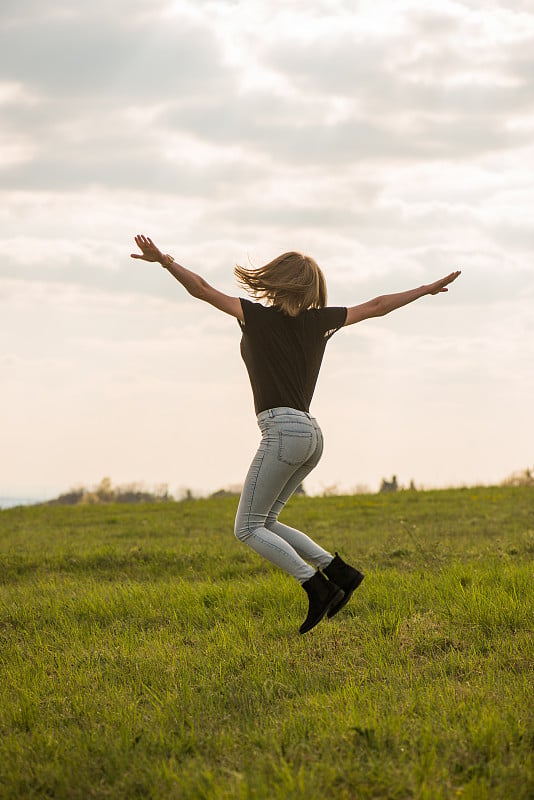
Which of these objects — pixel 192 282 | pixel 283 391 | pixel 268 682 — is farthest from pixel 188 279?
pixel 268 682

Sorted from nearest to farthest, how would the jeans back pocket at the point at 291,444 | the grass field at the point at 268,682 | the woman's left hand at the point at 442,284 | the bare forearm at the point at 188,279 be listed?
the grass field at the point at 268,682, the jeans back pocket at the point at 291,444, the bare forearm at the point at 188,279, the woman's left hand at the point at 442,284

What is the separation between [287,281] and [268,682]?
2.95 m

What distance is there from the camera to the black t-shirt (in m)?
5.84

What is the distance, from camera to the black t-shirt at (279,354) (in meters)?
5.84

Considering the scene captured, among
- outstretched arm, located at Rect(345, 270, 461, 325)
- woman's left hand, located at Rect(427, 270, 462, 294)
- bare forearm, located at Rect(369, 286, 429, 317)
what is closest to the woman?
outstretched arm, located at Rect(345, 270, 461, 325)

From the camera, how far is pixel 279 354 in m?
5.91

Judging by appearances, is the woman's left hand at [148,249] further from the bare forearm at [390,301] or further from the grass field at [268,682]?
the grass field at [268,682]

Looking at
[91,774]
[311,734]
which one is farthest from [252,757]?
[91,774]

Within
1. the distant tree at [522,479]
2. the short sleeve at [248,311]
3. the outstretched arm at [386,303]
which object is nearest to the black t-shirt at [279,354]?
the short sleeve at [248,311]

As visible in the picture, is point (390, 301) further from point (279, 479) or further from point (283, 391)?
point (279, 479)

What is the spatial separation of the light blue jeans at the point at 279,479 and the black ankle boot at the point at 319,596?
75mm

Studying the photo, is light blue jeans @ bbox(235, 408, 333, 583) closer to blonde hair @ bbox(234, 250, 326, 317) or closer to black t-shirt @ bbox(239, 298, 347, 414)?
black t-shirt @ bbox(239, 298, 347, 414)

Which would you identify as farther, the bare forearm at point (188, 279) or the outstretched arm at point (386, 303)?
the outstretched arm at point (386, 303)

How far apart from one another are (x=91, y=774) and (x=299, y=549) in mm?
2549
